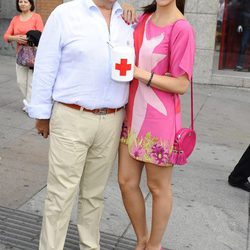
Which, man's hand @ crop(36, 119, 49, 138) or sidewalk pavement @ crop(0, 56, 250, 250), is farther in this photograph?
sidewalk pavement @ crop(0, 56, 250, 250)

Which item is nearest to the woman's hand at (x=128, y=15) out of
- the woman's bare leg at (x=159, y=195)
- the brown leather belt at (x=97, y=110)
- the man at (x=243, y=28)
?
the brown leather belt at (x=97, y=110)

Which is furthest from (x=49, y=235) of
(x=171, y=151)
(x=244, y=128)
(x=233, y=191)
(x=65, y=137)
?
(x=244, y=128)

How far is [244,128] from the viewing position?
6.84 meters

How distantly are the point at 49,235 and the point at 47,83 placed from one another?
90cm

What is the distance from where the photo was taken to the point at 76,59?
9.02 feet

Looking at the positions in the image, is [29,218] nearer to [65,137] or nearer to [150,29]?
[65,137]

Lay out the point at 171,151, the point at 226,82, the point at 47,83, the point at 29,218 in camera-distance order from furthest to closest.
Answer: the point at 226,82 → the point at 29,218 → the point at 171,151 → the point at 47,83

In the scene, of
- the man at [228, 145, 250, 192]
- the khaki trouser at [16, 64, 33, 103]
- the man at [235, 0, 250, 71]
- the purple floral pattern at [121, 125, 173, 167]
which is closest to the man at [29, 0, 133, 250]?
the purple floral pattern at [121, 125, 173, 167]

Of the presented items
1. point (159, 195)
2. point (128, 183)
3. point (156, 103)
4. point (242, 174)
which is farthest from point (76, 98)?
Answer: point (242, 174)

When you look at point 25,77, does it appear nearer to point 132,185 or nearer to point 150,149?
→ point 132,185

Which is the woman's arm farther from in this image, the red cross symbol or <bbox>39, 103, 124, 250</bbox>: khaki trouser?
<bbox>39, 103, 124, 250</bbox>: khaki trouser

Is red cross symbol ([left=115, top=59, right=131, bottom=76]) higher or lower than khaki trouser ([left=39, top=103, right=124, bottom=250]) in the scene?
higher

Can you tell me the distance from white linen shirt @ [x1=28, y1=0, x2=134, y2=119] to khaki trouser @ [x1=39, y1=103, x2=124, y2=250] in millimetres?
94

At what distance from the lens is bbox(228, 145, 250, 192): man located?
4.70m
